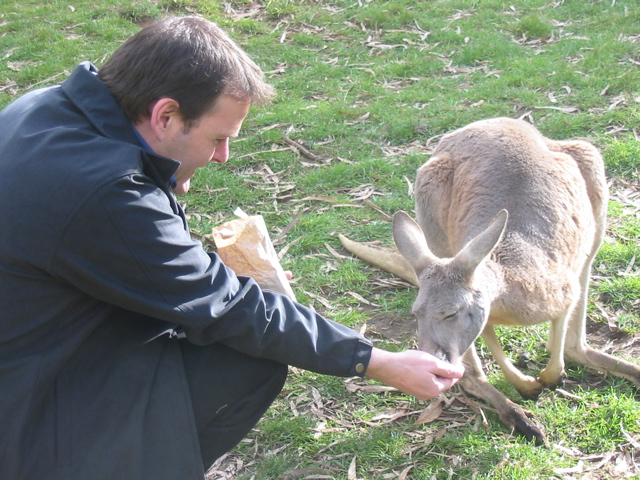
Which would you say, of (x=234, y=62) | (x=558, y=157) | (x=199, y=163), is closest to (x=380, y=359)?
(x=199, y=163)

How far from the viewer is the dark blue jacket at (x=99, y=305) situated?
5.95 ft

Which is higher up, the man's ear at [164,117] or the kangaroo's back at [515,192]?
the man's ear at [164,117]

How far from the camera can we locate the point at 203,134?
213 cm

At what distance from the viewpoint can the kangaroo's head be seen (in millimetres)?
2691

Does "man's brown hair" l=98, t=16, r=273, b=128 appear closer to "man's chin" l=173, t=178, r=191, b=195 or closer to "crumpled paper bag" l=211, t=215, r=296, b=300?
"man's chin" l=173, t=178, r=191, b=195

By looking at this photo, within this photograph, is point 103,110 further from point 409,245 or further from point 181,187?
point 409,245

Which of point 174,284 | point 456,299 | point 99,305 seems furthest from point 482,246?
point 99,305

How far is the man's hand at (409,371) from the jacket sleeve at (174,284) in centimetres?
5

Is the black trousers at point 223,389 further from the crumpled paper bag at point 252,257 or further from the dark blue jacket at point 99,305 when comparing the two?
the crumpled paper bag at point 252,257

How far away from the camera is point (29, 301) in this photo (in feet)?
6.21

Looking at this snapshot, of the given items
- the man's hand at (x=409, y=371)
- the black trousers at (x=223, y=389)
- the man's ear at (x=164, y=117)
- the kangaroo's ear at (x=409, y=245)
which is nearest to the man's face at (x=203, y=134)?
the man's ear at (x=164, y=117)

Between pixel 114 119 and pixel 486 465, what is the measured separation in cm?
185

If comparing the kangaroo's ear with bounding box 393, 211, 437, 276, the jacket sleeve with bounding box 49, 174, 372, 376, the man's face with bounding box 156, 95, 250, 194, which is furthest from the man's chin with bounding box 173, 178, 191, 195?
the kangaroo's ear with bounding box 393, 211, 437, 276

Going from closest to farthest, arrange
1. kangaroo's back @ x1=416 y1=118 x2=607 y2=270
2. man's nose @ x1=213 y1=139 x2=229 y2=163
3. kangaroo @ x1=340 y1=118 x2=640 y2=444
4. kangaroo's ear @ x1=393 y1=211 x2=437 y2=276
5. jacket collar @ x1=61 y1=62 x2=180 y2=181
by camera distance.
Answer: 1. jacket collar @ x1=61 y1=62 x2=180 y2=181
2. man's nose @ x1=213 y1=139 x2=229 y2=163
3. kangaroo @ x1=340 y1=118 x2=640 y2=444
4. kangaroo's ear @ x1=393 y1=211 x2=437 y2=276
5. kangaroo's back @ x1=416 y1=118 x2=607 y2=270
